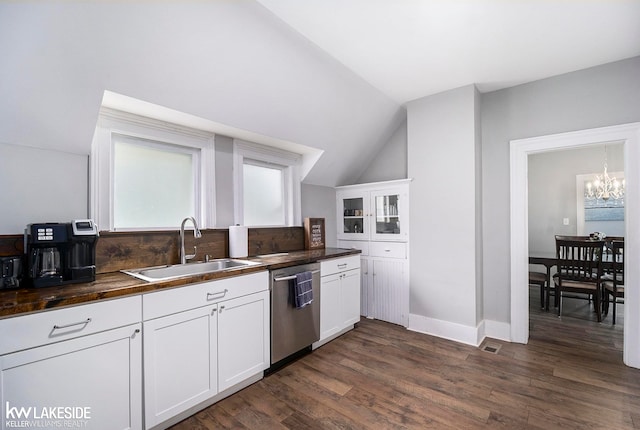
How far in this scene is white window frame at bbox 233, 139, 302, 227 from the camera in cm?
283

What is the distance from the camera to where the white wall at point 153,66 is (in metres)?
1.42

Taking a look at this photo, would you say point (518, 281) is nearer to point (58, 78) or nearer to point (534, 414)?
point (534, 414)

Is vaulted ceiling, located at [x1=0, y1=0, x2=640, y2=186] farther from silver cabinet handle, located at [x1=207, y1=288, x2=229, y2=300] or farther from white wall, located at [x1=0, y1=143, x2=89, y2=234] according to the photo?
silver cabinet handle, located at [x1=207, y1=288, x2=229, y2=300]

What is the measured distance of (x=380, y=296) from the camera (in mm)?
3506

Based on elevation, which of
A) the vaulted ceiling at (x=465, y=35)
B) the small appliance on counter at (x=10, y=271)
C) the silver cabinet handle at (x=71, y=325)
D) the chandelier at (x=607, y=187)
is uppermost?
the vaulted ceiling at (x=465, y=35)

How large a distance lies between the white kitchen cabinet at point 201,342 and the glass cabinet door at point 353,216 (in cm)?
183

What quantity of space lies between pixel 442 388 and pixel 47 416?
2267 mm

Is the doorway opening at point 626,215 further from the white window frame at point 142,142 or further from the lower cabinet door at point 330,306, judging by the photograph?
the white window frame at point 142,142

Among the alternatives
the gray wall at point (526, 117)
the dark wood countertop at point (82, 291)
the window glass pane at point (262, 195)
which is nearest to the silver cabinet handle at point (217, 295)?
the dark wood countertop at point (82, 291)

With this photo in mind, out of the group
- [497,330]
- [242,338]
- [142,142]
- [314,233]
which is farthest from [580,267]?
[142,142]

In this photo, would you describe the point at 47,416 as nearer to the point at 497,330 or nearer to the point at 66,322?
the point at 66,322

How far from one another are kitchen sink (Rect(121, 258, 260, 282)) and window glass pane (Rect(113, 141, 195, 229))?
0.41 meters

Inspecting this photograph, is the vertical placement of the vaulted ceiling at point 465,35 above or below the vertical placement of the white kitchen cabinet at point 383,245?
above

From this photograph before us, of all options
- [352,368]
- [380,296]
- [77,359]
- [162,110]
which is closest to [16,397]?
[77,359]
